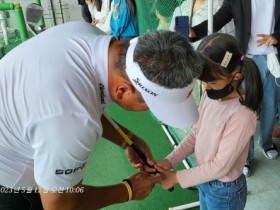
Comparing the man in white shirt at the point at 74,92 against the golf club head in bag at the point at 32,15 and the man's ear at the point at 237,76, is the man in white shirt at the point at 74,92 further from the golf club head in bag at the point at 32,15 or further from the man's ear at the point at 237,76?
the golf club head in bag at the point at 32,15

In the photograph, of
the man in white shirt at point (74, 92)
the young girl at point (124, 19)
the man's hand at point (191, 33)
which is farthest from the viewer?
the young girl at point (124, 19)

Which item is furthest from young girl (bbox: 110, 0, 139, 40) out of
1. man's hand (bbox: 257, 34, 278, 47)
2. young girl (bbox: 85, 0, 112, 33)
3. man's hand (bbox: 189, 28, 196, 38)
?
man's hand (bbox: 257, 34, 278, 47)

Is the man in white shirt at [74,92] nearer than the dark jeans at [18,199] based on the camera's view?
Yes

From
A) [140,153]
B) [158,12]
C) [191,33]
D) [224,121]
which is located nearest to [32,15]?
[158,12]

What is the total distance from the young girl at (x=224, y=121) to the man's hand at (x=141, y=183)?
0.27 feet

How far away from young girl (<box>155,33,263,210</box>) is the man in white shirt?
0.23m

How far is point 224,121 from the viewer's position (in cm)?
130

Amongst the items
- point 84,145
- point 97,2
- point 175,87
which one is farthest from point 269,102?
point 97,2

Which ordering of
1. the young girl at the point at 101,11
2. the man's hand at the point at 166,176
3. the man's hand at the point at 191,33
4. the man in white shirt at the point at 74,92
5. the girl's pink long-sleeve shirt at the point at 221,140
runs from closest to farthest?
1. the man in white shirt at the point at 74,92
2. the girl's pink long-sleeve shirt at the point at 221,140
3. the man's hand at the point at 166,176
4. the man's hand at the point at 191,33
5. the young girl at the point at 101,11

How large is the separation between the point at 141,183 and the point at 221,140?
1.26 ft

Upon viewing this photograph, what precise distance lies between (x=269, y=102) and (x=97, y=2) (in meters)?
2.43

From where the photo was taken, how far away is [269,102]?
2.41 meters

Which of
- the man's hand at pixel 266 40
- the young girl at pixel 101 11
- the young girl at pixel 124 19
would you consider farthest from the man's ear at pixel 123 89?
the young girl at pixel 101 11

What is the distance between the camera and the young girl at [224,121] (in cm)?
127
